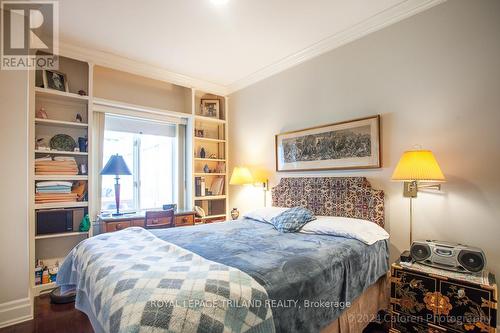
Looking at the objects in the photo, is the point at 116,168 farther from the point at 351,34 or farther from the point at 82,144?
the point at 351,34

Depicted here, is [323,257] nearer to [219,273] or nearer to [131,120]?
[219,273]

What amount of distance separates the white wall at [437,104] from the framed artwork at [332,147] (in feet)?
0.28

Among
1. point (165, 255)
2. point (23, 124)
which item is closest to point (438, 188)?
point (165, 255)

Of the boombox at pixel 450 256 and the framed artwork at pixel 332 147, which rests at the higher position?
the framed artwork at pixel 332 147

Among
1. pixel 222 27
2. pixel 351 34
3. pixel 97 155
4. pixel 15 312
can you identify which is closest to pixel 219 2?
pixel 222 27

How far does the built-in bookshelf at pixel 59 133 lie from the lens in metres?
2.64

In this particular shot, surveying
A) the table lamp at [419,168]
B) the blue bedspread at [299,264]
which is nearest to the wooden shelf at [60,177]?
the blue bedspread at [299,264]

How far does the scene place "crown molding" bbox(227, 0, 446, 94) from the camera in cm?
220

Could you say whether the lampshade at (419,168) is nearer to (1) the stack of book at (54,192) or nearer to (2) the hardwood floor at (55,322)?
(2) the hardwood floor at (55,322)

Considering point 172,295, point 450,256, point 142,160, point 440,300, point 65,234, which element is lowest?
point 440,300

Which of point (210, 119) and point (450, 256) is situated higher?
point (210, 119)

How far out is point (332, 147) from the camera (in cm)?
277

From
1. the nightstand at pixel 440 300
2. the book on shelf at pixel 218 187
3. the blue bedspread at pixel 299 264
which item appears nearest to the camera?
the blue bedspread at pixel 299 264

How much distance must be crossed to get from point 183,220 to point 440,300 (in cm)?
283
